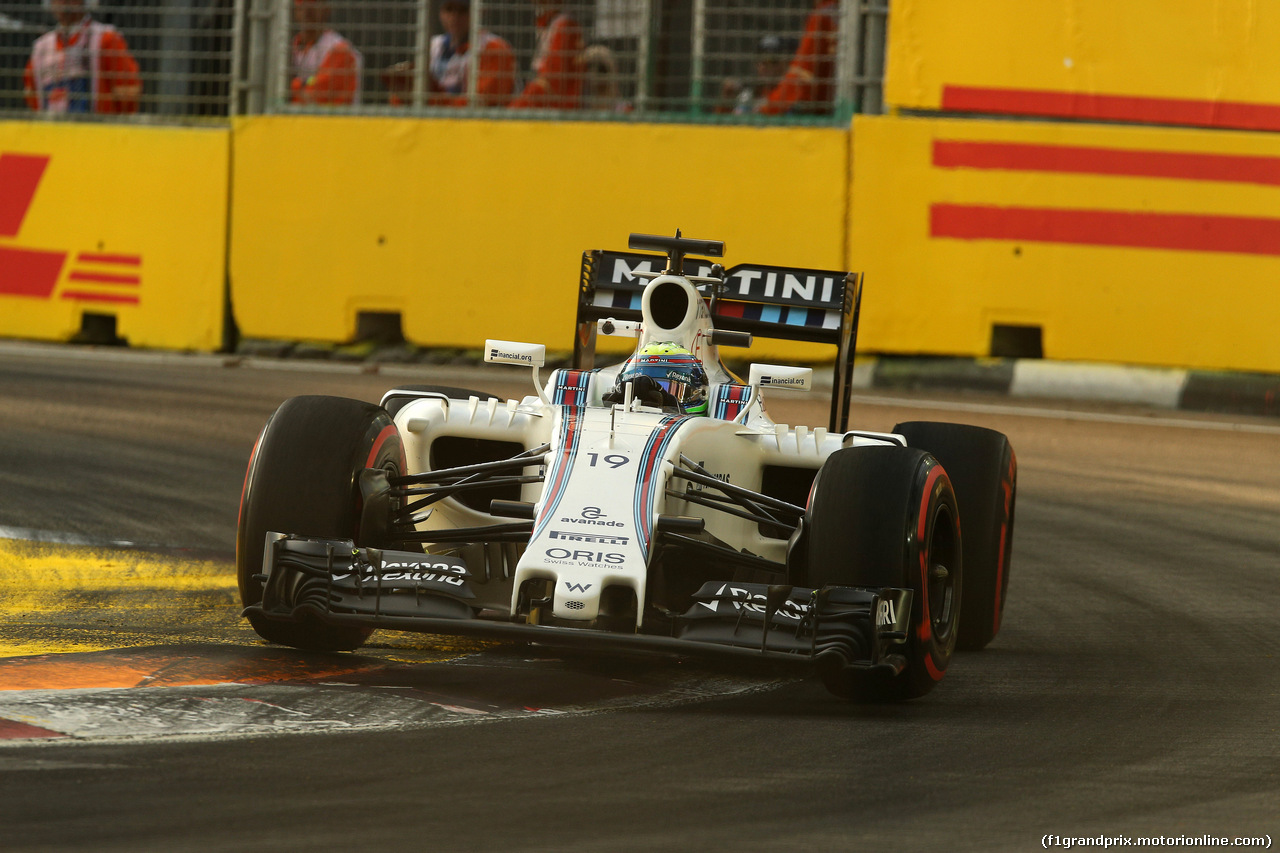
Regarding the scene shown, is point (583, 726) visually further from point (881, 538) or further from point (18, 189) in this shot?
point (18, 189)

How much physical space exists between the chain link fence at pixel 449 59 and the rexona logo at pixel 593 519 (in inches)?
311

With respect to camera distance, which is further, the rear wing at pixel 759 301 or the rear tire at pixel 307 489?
the rear wing at pixel 759 301

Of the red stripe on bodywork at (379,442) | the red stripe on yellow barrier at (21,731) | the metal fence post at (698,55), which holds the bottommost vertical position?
the red stripe on yellow barrier at (21,731)

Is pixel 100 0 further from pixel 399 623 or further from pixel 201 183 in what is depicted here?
pixel 399 623

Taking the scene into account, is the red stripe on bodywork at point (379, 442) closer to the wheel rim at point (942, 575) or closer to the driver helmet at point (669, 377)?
the driver helmet at point (669, 377)

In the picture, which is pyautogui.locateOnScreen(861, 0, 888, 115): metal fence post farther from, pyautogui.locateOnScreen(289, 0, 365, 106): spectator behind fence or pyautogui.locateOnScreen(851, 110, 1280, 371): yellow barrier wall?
pyautogui.locateOnScreen(289, 0, 365, 106): spectator behind fence

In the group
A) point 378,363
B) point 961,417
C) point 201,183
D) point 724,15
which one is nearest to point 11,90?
point 201,183

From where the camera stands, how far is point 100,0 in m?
14.1

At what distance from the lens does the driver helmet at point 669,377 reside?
237 inches

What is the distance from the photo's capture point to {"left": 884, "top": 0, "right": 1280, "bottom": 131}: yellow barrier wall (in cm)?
1192

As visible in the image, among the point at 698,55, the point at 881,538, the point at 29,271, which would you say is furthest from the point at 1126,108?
the point at 29,271

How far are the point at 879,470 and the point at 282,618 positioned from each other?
1768mm

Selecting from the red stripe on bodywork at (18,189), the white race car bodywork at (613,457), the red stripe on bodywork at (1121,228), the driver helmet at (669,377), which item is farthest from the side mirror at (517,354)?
the red stripe on bodywork at (18,189)

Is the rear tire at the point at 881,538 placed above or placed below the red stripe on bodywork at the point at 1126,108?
below
